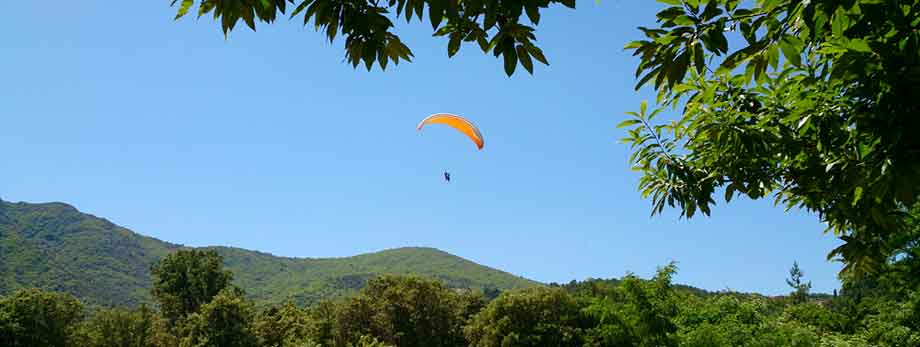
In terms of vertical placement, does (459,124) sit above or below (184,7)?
above

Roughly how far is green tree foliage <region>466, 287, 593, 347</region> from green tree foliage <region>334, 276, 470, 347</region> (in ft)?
13.4

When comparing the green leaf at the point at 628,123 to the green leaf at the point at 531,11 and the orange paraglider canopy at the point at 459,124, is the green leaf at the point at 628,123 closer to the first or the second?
the green leaf at the point at 531,11

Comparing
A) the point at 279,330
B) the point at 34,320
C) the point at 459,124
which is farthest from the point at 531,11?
the point at 279,330

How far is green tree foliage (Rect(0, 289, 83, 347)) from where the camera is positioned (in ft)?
113

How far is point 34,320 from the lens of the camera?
1404 inches

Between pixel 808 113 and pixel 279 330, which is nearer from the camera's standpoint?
pixel 808 113

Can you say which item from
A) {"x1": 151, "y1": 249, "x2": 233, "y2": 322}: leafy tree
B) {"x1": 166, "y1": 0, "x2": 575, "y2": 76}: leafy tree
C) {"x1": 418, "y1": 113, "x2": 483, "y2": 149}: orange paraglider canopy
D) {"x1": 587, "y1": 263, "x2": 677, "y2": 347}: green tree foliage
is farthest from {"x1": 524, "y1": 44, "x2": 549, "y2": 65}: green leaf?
{"x1": 151, "y1": 249, "x2": 233, "y2": 322}: leafy tree

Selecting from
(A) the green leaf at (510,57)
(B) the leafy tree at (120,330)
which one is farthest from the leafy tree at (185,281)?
(A) the green leaf at (510,57)

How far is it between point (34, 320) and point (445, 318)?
2703 centimetres

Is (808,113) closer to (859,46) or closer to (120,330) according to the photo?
(859,46)

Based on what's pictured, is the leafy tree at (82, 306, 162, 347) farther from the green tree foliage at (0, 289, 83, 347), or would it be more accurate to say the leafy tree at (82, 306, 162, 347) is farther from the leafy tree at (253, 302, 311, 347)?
the leafy tree at (253, 302, 311, 347)

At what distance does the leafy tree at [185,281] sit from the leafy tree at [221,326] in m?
13.2

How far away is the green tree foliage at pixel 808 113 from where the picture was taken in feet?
8.32

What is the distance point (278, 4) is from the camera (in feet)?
8.14
